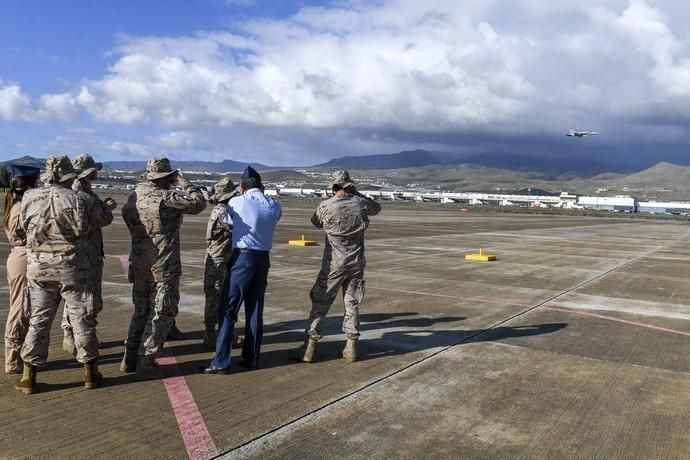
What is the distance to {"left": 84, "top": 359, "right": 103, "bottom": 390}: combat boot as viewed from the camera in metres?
5.12

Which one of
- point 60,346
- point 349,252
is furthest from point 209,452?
point 60,346

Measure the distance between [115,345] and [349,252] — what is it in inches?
115

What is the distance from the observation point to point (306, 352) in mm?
6191

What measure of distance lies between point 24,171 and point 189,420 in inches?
118

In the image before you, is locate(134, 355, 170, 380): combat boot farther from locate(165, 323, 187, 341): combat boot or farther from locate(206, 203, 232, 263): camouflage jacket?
locate(206, 203, 232, 263): camouflage jacket

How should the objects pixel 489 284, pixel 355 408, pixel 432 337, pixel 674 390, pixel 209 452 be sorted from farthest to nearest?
pixel 489 284
pixel 432 337
pixel 674 390
pixel 355 408
pixel 209 452

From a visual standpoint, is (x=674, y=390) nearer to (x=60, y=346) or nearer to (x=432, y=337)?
(x=432, y=337)

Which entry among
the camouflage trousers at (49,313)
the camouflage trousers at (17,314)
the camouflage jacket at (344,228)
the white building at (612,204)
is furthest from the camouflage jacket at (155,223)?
the white building at (612,204)

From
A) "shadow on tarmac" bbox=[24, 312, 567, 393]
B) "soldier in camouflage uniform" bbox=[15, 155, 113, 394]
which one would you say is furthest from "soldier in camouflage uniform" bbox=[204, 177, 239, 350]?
"soldier in camouflage uniform" bbox=[15, 155, 113, 394]

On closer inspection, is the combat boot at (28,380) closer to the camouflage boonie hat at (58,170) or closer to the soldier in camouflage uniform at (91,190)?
the soldier in camouflage uniform at (91,190)

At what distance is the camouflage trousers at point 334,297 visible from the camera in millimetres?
6199

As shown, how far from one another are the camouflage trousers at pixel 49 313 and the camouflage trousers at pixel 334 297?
7.26ft

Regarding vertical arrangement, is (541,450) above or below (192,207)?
below

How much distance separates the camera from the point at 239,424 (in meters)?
4.50
